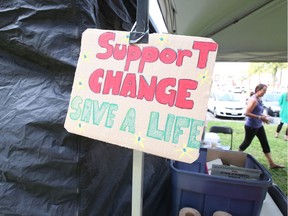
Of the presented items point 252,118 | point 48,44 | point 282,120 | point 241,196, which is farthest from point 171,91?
point 282,120

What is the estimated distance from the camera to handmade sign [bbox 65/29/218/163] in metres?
0.40

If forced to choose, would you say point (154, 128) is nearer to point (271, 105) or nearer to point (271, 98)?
point (271, 105)

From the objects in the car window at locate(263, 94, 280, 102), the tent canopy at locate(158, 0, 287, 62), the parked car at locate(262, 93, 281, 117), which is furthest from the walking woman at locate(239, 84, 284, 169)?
the car window at locate(263, 94, 280, 102)

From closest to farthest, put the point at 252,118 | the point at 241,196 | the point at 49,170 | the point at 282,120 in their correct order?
the point at 49,170, the point at 241,196, the point at 252,118, the point at 282,120

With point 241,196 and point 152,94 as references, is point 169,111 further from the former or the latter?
point 241,196

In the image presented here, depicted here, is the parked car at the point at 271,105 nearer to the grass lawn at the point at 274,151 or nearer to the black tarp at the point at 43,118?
the grass lawn at the point at 274,151

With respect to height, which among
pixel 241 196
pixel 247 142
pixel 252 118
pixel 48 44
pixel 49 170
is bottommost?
pixel 247 142

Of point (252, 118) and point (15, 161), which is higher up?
point (15, 161)

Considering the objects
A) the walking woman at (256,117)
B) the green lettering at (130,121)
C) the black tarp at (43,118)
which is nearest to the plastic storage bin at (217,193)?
the black tarp at (43,118)

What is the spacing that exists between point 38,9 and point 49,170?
1.34 ft

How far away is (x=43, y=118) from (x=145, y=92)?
285mm

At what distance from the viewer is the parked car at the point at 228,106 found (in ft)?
25.0

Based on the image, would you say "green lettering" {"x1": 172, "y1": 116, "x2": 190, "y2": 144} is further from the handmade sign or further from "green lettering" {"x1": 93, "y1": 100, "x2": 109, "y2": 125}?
"green lettering" {"x1": 93, "y1": 100, "x2": 109, "y2": 125}

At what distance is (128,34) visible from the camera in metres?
0.44
